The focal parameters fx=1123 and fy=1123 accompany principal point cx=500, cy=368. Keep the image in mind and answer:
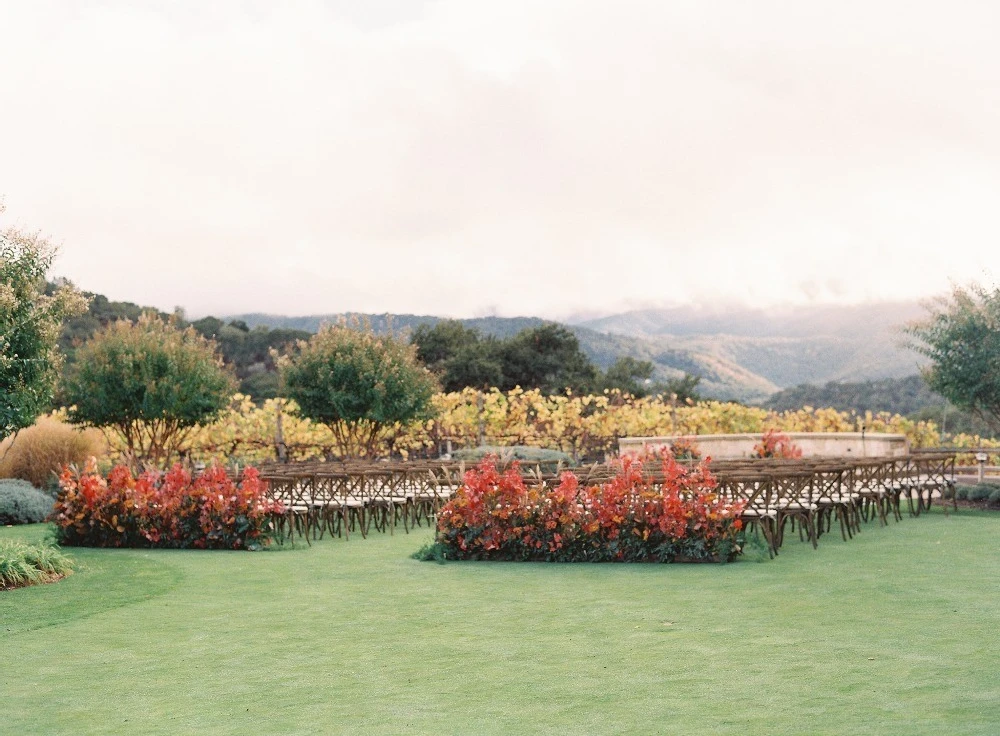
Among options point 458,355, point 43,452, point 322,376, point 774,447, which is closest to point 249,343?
point 458,355

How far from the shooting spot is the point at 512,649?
21.4 ft

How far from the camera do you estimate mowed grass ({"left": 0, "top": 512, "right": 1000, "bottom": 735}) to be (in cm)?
500

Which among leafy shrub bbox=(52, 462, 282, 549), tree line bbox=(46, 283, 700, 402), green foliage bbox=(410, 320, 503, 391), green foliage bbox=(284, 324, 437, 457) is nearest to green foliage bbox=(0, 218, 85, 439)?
leafy shrub bbox=(52, 462, 282, 549)

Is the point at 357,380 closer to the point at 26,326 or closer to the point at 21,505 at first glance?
the point at 21,505

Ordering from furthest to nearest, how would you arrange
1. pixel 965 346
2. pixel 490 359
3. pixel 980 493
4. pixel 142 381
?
pixel 490 359, pixel 965 346, pixel 142 381, pixel 980 493

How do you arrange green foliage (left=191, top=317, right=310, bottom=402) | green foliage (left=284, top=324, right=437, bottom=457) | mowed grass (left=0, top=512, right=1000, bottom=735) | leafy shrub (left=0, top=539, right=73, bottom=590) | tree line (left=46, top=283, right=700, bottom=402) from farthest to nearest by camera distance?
green foliage (left=191, top=317, right=310, bottom=402) < tree line (left=46, top=283, right=700, bottom=402) < green foliage (left=284, top=324, right=437, bottom=457) < leafy shrub (left=0, top=539, right=73, bottom=590) < mowed grass (left=0, top=512, right=1000, bottom=735)

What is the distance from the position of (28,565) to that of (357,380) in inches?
437

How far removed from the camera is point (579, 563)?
10.8m

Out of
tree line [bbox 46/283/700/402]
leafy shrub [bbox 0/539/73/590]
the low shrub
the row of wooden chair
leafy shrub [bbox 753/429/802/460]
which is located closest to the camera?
leafy shrub [bbox 0/539/73/590]

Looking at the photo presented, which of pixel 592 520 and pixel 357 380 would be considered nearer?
pixel 592 520

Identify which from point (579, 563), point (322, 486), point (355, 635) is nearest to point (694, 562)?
point (579, 563)

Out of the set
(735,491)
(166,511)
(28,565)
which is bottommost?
(28,565)

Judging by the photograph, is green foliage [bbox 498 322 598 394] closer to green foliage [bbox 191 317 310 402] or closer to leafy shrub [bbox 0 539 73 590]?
green foliage [bbox 191 317 310 402]

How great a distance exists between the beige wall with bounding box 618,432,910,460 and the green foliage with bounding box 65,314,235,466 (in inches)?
323
